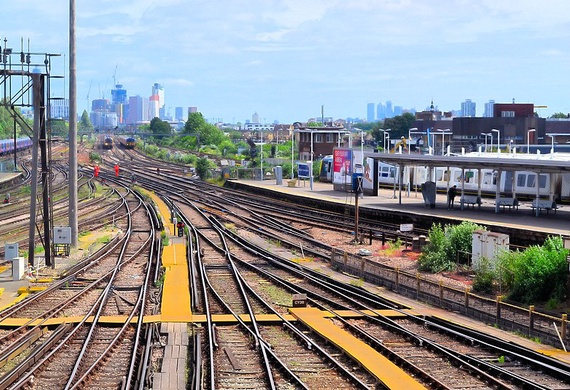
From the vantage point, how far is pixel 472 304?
766 inches

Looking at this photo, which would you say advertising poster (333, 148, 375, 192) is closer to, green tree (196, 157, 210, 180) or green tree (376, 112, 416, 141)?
green tree (196, 157, 210, 180)

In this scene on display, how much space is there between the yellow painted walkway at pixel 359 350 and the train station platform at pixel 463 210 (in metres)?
12.4

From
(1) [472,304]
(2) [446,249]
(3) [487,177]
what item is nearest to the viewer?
(1) [472,304]

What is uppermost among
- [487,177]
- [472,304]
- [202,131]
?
[202,131]

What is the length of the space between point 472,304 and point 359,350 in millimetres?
4604

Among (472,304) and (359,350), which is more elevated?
(472,304)

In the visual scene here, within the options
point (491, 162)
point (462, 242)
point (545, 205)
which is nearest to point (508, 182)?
point (545, 205)

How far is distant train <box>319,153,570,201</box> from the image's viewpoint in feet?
Answer: 130

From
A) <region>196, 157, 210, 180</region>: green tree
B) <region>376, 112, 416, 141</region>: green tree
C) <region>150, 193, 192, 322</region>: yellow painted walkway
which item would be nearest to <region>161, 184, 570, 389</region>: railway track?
<region>150, 193, 192, 322</region>: yellow painted walkway

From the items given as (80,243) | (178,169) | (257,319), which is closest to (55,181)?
(178,169)

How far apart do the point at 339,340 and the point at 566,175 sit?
86.4 ft

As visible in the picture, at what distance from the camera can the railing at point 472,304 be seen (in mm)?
16891

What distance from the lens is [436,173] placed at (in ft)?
172

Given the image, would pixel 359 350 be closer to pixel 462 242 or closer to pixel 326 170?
pixel 462 242
